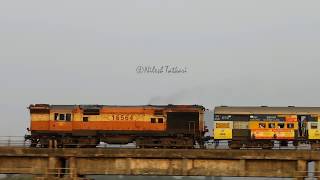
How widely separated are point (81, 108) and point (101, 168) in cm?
940

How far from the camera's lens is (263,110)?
3994 centimetres

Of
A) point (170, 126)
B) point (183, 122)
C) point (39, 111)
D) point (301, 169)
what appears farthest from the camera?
point (39, 111)

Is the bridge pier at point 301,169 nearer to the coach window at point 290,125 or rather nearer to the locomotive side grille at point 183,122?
the coach window at point 290,125

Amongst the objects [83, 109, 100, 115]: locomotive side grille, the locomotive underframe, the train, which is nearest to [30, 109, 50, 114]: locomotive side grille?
the train

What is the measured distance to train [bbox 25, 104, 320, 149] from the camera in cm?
3928

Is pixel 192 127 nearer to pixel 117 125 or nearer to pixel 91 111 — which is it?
pixel 117 125

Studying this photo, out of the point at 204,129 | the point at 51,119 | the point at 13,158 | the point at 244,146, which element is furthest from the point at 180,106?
the point at 13,158

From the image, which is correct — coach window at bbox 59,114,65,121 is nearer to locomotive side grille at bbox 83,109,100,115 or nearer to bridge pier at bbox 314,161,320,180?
locomotive side grille at bbox 83,109,100,115

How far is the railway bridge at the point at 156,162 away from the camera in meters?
32.2

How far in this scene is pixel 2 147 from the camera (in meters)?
34.2

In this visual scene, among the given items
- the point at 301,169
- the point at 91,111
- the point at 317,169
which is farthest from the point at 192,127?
the point at 317,169

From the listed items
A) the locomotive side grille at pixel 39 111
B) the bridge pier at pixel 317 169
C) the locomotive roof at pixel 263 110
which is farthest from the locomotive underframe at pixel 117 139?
the bridge pier at pixel 317 169

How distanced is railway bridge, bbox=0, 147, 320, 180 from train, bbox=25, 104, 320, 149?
4955 millimetres

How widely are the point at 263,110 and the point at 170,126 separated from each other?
8918 millimetres
